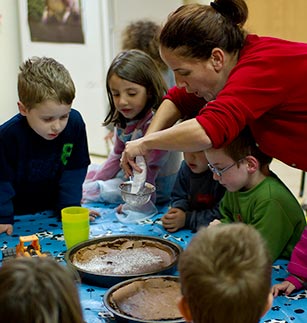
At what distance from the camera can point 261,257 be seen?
941 mm

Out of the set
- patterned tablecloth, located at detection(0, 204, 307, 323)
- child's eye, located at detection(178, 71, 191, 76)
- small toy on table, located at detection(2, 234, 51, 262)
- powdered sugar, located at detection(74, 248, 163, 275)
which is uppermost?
child's eye, located at detection(178, 71, 191, 76)

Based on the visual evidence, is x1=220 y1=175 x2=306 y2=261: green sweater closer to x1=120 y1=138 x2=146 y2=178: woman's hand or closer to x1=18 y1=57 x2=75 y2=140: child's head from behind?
x1=120 y1=138 x2=146 y2=178: woman's hand

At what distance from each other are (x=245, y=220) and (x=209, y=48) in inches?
23.8

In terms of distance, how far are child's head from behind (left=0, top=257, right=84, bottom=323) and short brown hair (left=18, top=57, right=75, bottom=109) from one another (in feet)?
3.71

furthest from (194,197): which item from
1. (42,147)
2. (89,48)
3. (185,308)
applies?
(89,48)

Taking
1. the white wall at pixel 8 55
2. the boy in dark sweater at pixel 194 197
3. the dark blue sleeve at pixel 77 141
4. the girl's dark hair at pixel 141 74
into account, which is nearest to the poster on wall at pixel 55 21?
the white wall at pixel 8 55

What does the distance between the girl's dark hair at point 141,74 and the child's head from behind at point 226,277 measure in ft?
4.53

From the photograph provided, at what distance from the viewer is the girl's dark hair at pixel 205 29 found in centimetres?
155

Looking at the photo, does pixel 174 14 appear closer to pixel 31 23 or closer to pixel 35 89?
pixel 35 89

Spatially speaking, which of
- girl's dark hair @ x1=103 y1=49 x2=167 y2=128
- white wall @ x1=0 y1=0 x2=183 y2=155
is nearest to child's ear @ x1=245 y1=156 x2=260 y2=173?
girl's dark hair @ x1=103 y1=49 x2=167 y2=128

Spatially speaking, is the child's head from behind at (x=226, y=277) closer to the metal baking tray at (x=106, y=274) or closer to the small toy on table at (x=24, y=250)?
Answer: the metal baking tray at (x=106, y=274)

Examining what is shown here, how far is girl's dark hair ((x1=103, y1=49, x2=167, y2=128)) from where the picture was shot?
2.24m

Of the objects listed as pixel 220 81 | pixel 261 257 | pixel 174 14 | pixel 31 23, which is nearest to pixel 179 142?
pixel 220 81

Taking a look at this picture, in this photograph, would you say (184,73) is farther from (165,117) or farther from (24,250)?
(24,250)
